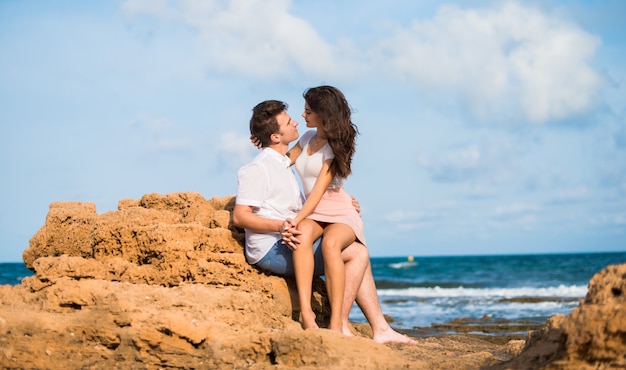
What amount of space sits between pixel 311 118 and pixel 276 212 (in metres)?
0.88

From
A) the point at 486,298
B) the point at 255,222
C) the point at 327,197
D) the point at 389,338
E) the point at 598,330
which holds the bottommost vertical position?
the point at 389,338

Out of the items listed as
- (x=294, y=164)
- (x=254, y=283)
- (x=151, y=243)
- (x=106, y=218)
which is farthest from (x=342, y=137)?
(x=106, y=218)

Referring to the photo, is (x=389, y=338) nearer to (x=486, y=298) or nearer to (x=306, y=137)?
(x=306, y=137)

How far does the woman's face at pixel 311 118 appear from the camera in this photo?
598 centimetres

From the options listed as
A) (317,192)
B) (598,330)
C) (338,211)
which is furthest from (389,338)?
(598,330)

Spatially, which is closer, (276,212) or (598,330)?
(598,330)

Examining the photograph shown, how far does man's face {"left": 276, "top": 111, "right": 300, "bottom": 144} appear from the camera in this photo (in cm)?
602

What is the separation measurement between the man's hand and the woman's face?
0.94 m

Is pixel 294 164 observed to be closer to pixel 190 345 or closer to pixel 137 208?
pixel 137 208

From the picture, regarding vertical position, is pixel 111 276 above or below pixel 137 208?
below

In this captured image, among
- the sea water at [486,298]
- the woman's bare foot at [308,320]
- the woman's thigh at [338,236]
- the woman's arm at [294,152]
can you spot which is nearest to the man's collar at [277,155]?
the woman's arm at [294,152]

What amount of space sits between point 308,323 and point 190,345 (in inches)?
41.3

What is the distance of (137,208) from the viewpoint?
6.36 metres

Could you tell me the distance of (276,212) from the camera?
5.84 meters
